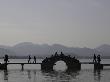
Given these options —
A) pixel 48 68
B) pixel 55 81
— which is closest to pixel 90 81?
pixel 55 81

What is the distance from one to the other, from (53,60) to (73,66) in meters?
3.32

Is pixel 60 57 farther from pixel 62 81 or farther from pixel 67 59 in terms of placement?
pixel 62 81

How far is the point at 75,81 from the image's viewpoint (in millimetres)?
32562

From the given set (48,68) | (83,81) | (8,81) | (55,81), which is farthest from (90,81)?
(48,68)

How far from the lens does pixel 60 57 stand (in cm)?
5616

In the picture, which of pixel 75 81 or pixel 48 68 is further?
pixel 48 68

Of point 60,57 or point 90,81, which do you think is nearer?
point 90,81

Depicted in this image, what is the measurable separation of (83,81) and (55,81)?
8.34 ft

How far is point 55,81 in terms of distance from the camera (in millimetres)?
32438

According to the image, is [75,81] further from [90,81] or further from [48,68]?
[48,68]

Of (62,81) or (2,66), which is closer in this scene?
(62,81)

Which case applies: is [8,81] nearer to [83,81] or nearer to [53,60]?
[83,81]

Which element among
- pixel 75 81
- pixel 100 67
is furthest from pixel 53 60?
pixel 75 81

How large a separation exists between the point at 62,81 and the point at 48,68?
23.2m
